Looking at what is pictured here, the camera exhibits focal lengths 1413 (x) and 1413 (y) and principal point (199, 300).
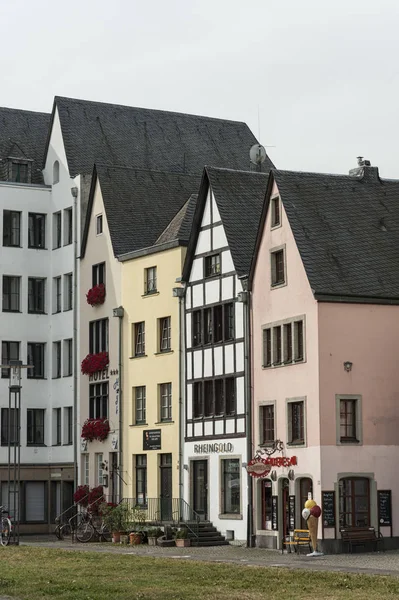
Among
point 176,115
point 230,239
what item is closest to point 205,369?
point 230,239

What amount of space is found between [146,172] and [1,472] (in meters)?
16.3

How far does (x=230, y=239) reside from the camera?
180 feet

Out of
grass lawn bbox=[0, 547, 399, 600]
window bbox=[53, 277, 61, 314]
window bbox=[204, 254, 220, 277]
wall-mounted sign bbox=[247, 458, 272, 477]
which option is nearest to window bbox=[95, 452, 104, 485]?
window bbox=[53, 277, 61, 314]

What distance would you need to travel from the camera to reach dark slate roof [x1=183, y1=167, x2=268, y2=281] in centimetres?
5469

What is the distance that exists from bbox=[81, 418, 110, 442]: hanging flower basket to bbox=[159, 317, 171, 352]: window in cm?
588

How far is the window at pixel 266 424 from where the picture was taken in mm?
52000

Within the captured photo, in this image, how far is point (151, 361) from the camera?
60406mm

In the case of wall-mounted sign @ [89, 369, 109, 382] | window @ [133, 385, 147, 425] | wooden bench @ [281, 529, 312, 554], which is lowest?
wooden bench @ [281, 529, 312, 554]

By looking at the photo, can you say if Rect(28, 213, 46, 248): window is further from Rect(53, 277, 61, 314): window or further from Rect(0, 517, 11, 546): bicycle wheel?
Rect(0, 517, 11, 546): bicycle wheel

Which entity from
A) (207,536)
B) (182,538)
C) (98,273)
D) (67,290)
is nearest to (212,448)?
(207,536)

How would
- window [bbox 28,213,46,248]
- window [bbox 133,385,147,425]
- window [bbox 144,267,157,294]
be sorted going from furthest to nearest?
window [bbox 28,213,46,248]
window [bbox 133,385,147,425]
window [bbox 144,267,157,294]

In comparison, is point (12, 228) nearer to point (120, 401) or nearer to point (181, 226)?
point (120, 401)

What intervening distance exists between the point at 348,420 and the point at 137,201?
67.6 ft

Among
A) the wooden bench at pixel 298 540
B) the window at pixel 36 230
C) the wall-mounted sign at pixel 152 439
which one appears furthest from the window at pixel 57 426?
the wooden bench at pixel 298 540
